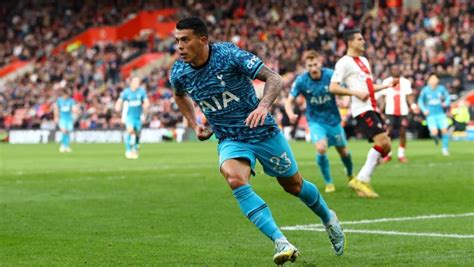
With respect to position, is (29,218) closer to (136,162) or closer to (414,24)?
(136,162)

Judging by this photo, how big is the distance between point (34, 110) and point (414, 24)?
23494 millimetres

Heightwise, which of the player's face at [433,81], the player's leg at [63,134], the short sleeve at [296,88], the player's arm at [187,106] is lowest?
the player's leg at [63,134]

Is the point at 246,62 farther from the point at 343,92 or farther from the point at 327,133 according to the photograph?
the point at 327,133

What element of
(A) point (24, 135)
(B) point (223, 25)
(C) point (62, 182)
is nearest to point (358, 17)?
(B) point (223, 25)

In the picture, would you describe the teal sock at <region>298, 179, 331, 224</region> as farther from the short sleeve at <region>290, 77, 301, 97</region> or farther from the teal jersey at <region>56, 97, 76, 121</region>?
the teal jersey at <region>56, 97, 76, 121</region>

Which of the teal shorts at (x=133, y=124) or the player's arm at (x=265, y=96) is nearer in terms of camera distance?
the player's arm at (x=265, y=96)

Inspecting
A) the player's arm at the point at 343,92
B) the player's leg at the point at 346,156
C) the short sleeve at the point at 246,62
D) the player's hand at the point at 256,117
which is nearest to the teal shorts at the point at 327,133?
the player's leg at the point at 346,156

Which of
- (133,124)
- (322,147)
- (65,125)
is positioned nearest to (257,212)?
(322,147)

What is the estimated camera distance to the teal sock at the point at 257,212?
8.66m

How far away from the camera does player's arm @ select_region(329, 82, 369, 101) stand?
15.1 metres

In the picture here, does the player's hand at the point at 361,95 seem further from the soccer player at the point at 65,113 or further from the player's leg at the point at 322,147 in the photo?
the soccer player at the point at 65,113

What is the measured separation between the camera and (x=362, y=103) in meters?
16.1

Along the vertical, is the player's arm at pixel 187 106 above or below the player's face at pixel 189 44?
below

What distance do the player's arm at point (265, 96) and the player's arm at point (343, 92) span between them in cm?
635
